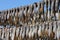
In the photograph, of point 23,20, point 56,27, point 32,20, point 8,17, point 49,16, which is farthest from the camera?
point 8,17

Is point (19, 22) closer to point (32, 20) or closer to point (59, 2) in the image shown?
point (32, 20)

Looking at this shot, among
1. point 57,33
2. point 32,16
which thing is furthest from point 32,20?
point 57,33

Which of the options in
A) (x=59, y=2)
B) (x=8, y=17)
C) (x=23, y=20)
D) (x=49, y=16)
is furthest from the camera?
(x=8, y=17)

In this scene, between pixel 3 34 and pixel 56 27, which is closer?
pixel 56 27

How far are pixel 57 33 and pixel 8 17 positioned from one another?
217 cm

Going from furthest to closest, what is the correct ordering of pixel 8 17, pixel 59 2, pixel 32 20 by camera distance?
pixel 8 17, pixel 32 20, pixel 59 2

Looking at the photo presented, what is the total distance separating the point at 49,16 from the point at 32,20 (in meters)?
0.66

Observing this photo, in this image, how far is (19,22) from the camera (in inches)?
207

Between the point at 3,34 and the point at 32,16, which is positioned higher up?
the point at 32,16

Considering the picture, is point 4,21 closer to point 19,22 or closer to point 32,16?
point 19,22

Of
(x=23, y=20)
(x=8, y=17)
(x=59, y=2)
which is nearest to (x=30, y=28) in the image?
(x=59, y=2)

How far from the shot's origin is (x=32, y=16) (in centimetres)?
469

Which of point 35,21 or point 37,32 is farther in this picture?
point 35,21

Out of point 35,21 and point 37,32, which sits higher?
point 35,21
